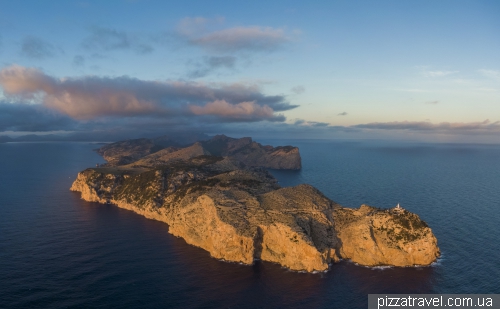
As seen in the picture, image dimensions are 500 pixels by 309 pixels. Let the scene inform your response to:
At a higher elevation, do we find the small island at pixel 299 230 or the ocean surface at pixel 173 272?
the small island at pixel 299 230

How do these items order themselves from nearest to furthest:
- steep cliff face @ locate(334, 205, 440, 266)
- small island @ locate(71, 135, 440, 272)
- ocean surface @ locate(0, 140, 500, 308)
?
ocean surface @ locate(0, 140, 500, 308) → steep cliff face @ locate(334, 205, 440, 266) → small island @ locate(71, 135, 440, 272)

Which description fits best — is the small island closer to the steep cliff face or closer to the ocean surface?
the steep cliff face

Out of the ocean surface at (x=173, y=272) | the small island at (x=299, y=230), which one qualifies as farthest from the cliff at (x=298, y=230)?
the ocean surface at (x=173, y=272)

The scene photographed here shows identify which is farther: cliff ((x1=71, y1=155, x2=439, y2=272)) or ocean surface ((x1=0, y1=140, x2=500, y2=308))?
cliff ((x1=71, y1=155, x2=439, y2=272))

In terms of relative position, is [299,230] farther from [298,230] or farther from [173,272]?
[173,272]

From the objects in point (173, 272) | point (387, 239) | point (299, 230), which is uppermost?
point (299, 230)

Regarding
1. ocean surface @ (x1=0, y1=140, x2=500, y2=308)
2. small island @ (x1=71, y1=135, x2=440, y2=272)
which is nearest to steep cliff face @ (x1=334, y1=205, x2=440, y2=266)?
small island @ (x1=71, y1=135, x2=440, y2=272)

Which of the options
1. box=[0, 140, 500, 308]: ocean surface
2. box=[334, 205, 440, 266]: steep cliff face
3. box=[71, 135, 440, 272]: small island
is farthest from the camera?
box=[71, 135, 440, 272]: small island

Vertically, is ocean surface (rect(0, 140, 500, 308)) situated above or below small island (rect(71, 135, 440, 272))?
below

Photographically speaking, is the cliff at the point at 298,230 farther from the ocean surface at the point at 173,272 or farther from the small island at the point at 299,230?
the ocean surface at the point at 173,272

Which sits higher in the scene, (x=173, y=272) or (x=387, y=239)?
(x=387, y=239)

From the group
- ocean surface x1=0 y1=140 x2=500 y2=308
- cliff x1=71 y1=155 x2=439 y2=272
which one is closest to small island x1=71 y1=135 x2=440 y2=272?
cliff x1=71 y1=155 x2=439 y2=272

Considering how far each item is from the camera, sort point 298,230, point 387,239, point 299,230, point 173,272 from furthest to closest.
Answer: point 387,239, point 299,230, point 298,230, point 173,272

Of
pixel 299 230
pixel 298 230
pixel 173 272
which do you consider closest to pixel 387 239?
pixel 299 230
